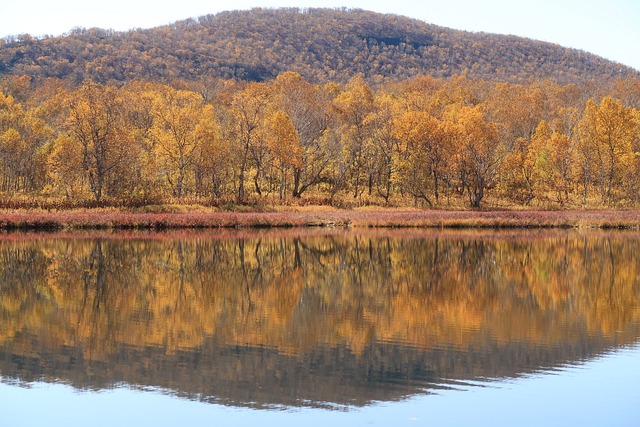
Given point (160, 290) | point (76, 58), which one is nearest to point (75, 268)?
point (160, 290)

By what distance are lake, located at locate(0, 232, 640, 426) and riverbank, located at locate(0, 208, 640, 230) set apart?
1682 centimetres

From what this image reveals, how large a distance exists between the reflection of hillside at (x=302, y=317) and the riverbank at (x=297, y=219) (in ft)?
42.9

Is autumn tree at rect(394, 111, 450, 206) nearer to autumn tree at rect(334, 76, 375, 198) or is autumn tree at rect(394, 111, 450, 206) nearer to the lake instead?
autumn tree at rect(334, 76, 375, 198)

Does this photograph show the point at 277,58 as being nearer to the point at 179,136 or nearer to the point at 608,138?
the point at 179,136

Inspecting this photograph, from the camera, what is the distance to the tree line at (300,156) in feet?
190

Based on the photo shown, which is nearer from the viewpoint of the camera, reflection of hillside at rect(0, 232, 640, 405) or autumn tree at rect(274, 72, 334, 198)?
reflection of hillside at rect(0, 232, 640, 405)

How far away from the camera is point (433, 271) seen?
27.9m

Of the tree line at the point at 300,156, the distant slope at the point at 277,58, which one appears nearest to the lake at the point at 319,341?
the tree line at the point at 300,156

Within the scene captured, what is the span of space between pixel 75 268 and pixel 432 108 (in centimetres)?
5763

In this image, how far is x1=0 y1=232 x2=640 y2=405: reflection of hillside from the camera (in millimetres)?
12977

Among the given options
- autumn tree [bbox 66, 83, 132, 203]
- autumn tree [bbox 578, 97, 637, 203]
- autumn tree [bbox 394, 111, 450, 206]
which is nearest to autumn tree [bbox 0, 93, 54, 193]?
autumn tree [bbox 66, 83, 132, 203]

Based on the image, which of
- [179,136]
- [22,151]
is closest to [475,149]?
[179,136]

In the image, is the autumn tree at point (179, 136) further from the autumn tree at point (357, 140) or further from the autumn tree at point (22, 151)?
the autumn tree at point (357, 140)

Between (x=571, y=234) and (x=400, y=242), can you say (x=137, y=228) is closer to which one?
(x=400, y=242)
